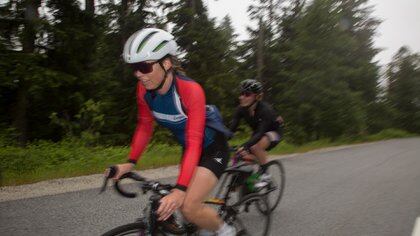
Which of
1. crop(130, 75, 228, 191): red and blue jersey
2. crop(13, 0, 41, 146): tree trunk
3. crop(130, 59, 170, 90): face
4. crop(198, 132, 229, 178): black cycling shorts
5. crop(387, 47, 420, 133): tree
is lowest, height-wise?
crop(387, 47, 420, 133): tree

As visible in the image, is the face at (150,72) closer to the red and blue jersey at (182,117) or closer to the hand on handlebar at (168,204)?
the red and blue jersey at (182,117)

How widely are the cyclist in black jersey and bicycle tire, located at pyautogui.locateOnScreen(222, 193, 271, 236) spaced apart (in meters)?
0.81

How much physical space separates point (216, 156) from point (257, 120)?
2477mm

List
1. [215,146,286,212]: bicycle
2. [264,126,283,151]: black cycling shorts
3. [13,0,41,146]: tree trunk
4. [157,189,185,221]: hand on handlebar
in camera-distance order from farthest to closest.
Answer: [13,0,41,146]: tree trunk, [264,126,283,151]: black cycling shorts, [215,146,286,212]: bicycle, [157,189,185,221]: hand on handlebar

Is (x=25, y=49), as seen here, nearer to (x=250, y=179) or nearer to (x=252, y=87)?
(x=252, y=87)

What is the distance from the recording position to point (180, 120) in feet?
10.7

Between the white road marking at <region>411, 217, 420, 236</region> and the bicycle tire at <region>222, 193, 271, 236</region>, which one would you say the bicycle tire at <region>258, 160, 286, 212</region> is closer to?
the bicycle tire at <region>222, 193, 271, 236</region>

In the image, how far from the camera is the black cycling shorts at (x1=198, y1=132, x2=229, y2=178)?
3.31 m

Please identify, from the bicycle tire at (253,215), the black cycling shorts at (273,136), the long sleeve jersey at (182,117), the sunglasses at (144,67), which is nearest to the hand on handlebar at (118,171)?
the long sleeve jersey at (182,117)

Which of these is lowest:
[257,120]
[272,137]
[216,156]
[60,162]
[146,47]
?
[60,162]

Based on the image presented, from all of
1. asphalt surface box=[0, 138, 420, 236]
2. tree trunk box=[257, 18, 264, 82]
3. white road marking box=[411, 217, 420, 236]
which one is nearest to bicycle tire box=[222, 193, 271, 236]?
asphalt surface box=[0, 138, 420, 236]

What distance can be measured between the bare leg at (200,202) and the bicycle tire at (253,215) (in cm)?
80

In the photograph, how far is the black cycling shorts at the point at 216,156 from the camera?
3.31m

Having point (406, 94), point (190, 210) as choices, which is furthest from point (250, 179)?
point (406, 94)
